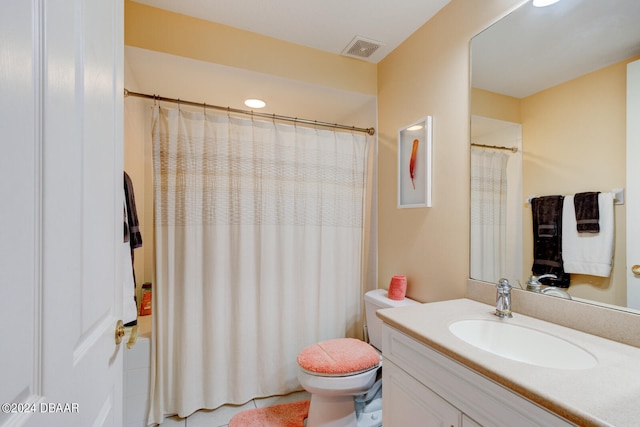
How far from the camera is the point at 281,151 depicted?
1967 millimetres

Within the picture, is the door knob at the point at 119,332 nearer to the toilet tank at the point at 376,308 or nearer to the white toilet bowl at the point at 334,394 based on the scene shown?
the white toilet bowl at the point at 334,394

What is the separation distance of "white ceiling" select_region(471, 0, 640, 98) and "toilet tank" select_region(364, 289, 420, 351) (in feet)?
4.15

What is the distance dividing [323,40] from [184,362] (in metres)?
2.28

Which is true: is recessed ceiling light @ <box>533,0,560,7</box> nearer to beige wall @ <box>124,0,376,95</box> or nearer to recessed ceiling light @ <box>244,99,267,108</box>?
beige wall @ <box>124,0,376,95</box>

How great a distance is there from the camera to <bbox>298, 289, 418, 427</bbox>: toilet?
55.8 inches

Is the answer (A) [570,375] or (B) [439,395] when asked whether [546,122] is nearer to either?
(A) [570,375]

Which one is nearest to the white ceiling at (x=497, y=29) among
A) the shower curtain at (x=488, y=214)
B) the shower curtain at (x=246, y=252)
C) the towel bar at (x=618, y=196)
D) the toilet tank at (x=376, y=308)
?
the shower curtain at (x=488, y=214)

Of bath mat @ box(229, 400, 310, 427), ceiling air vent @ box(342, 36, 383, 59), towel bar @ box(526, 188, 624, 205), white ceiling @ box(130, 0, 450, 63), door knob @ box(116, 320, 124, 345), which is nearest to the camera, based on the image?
door knob @ box(116, 320, 124, 345)

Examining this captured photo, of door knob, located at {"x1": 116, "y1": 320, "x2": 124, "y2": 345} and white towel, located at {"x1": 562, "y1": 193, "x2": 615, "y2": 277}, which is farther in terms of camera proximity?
white towel, located at {"x1": 562, "y1": 193, "x2": 615, "y2": 277}

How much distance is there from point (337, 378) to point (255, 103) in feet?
6.81

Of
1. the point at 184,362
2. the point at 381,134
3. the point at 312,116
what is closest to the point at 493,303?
the point at 381,134

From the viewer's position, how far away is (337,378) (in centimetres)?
142

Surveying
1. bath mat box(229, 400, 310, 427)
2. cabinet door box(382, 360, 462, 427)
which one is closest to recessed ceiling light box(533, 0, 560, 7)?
cabinet door box(382, 360, 462, 427)

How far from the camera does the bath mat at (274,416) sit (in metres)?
1.64
